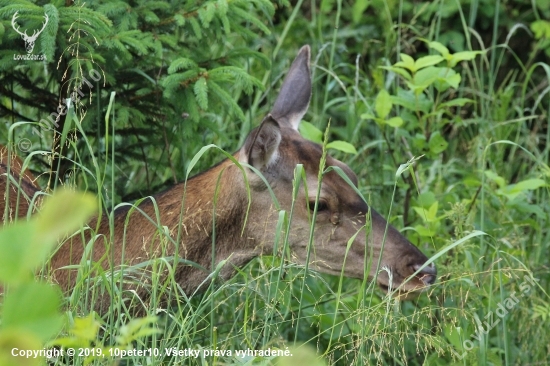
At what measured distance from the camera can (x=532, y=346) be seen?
12.1 feet

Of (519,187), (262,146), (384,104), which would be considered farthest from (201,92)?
(519,187)

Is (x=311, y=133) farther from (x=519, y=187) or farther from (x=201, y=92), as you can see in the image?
(x=519, y=187)

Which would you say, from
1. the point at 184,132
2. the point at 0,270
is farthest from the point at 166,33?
the point at 0,270

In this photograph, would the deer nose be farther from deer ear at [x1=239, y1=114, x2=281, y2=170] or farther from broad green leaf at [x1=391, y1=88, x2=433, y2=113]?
broad green leaf at [x1=391, y1=88, x2=433, y2=113]

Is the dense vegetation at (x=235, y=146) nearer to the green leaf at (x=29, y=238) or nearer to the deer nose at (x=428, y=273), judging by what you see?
the deer nose at (x=428, y=273)

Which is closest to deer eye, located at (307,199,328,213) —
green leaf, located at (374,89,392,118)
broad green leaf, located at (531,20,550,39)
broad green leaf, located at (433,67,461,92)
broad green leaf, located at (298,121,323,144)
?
broad green leaf, located at (298,121,323,144)

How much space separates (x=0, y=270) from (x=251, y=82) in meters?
3.05

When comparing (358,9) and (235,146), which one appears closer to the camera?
(235,146)

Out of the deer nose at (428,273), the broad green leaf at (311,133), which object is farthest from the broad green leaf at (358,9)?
the deer nose at (428,273)

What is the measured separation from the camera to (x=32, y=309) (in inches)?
24.6

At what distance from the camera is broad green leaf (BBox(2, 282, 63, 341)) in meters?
0.62

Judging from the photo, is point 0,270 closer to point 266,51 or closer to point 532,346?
point 532,346

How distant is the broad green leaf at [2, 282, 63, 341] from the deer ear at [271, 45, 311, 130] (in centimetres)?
309

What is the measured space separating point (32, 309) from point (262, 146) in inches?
104
